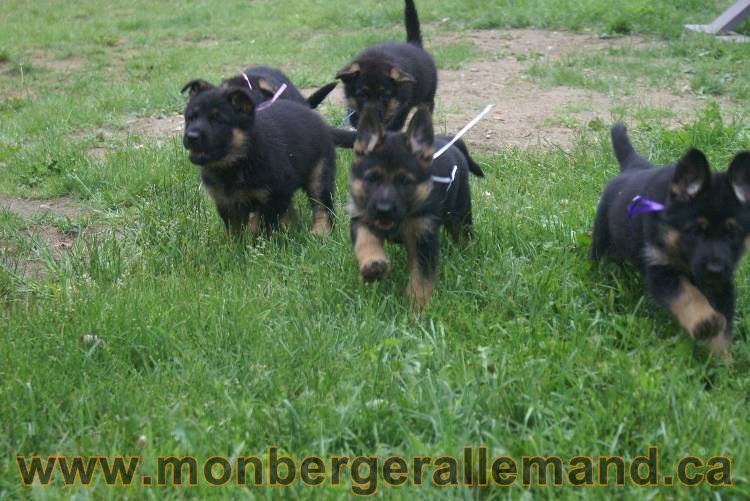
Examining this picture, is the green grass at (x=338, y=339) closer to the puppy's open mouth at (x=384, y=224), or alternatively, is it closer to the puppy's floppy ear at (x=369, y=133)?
the puppy's open mouth at (x=384, y=224)

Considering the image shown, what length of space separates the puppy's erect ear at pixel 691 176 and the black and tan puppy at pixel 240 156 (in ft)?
8.23

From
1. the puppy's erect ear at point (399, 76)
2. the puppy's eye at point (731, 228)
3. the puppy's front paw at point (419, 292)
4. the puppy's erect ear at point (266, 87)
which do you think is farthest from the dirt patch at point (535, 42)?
the puppy's eye at point (731, 228)

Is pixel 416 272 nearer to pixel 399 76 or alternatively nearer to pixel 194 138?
pixel 194 138

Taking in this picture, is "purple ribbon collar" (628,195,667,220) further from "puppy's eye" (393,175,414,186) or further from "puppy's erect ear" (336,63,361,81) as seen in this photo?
"puppy's erect ear" (336,63,361,81)

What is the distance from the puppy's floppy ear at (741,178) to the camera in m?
3.23

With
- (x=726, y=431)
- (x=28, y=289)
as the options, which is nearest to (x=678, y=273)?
(x=726, y=431)

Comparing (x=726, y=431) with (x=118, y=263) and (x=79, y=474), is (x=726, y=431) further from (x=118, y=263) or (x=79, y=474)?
(x=118, y=263)

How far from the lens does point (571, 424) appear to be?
2805mm

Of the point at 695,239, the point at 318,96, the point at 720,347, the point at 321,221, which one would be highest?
the point at 318,96

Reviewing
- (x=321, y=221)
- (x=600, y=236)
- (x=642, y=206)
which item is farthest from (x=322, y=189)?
(x=642, y=206)

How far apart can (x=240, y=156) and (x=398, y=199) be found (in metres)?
1.54

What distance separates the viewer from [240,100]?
5270mm

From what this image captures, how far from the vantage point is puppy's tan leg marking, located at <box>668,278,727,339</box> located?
10.7ft

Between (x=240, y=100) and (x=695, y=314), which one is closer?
(x=695, y=314)
